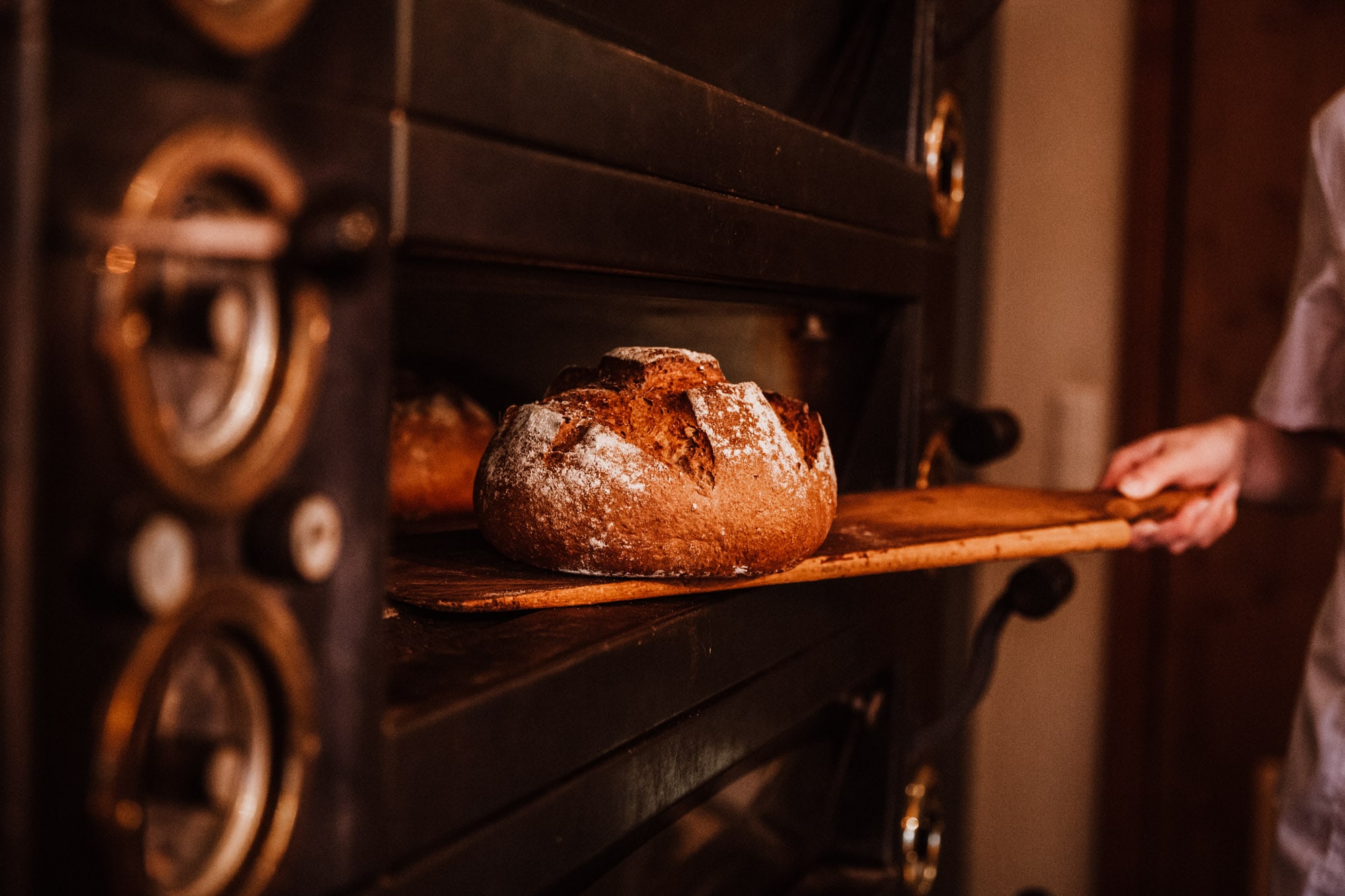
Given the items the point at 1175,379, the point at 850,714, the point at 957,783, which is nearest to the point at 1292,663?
the point at 1175,379

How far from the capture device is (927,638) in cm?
151

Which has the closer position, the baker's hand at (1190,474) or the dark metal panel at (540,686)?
the dark metal panel at (540,686)

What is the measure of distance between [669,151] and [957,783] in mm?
1531

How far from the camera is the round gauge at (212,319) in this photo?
375 mm

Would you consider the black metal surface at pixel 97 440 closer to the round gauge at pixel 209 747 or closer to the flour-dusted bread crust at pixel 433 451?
the round gauge at pixel 209 747

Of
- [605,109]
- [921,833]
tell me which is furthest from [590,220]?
[921,833]

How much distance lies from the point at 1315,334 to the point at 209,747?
1.47 m

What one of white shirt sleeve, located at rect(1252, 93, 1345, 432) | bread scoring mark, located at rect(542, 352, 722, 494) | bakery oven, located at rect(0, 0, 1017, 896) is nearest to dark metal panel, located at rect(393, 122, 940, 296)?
bakery oven, located at rect(0, 0, 1017, 896)

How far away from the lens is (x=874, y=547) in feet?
2.87

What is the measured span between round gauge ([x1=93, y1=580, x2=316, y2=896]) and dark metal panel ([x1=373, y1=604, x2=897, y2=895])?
0.09 metres

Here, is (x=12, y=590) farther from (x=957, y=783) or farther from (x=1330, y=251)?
(x=957, y=783)

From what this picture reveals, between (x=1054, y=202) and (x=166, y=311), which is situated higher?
(x=1054, y=202)

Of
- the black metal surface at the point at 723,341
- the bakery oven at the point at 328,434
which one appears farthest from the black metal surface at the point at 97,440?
the black metal surface at the point at 723,341

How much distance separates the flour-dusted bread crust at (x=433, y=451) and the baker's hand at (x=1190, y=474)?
2.30 ft
